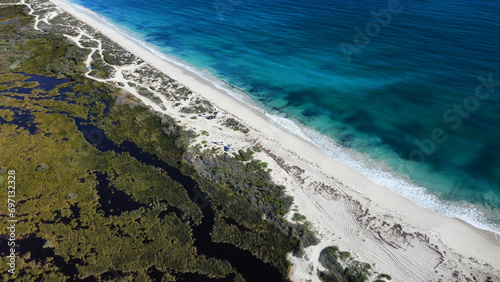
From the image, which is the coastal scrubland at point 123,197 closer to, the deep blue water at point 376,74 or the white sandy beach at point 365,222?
the white sandy beach at point 365,222

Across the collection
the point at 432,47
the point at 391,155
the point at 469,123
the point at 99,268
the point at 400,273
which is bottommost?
the point at 99,268

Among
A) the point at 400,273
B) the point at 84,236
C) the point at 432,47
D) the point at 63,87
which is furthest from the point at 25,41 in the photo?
the point at 432,47

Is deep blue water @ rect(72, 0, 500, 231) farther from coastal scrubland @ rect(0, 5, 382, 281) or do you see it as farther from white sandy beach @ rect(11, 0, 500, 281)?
coastal scrubland @ rect(0, 5, 382, 281)

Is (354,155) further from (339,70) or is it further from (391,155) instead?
(339,70)

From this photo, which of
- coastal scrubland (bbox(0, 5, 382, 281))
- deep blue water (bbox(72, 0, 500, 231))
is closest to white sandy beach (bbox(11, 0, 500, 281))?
coastal scrubland (bbox(0, 5, 382, 281))

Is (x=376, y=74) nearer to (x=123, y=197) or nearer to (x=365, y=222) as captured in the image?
(x=365, y=222)

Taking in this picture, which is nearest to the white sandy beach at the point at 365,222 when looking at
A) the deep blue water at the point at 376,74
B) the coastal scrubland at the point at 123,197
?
the coastal scrubland at the point at 123,197
